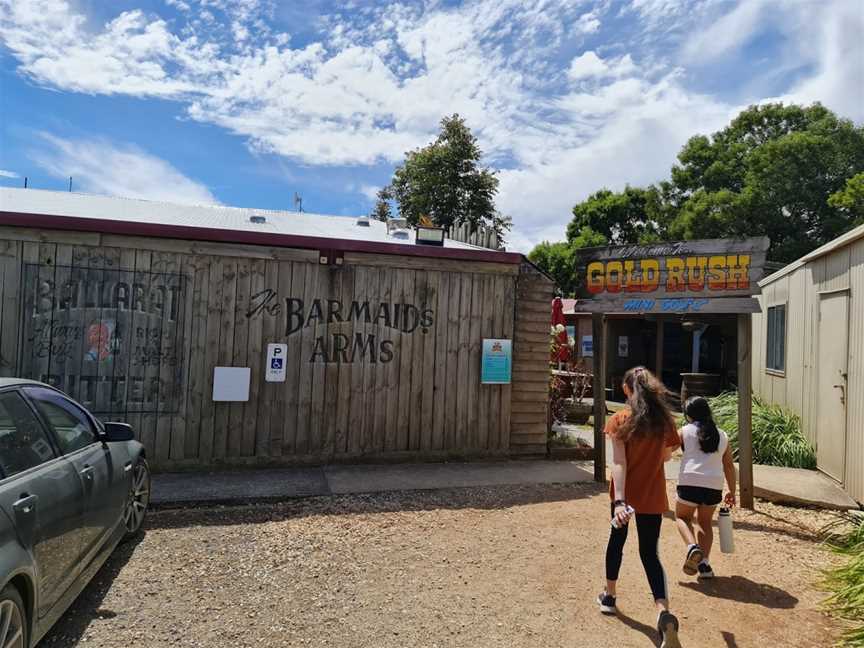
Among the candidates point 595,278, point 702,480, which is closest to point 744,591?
point 702,480

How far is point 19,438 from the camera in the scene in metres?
3.12

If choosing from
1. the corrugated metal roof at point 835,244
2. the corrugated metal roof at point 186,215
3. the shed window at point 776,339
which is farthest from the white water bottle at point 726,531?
the shed window at point 776,339

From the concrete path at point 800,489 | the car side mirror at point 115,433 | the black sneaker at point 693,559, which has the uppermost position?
the car side mirror at point 115,433

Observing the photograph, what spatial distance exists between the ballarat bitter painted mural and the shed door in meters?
7.58

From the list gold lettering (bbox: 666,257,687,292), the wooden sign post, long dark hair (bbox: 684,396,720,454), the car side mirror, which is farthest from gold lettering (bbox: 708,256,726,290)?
the car side mirror

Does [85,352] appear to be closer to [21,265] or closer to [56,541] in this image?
[21,265]

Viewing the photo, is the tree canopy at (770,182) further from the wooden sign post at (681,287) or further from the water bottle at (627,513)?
the water bottle at (627,513)

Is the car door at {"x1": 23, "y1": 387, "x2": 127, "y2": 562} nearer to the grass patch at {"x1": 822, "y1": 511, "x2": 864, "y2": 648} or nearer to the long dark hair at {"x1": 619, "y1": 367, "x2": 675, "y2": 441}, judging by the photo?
the long dark hair at {"x1": 619, "y1": 367, "x2": 675, "y2": 441}

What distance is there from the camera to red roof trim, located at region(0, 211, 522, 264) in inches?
251

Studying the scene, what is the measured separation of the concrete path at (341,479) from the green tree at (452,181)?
22.7m

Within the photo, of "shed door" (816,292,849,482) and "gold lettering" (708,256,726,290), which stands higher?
"gold lettering" (708,256,726,290)

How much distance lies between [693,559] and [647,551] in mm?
1006

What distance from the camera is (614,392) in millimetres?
16906

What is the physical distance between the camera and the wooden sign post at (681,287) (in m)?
6.22
